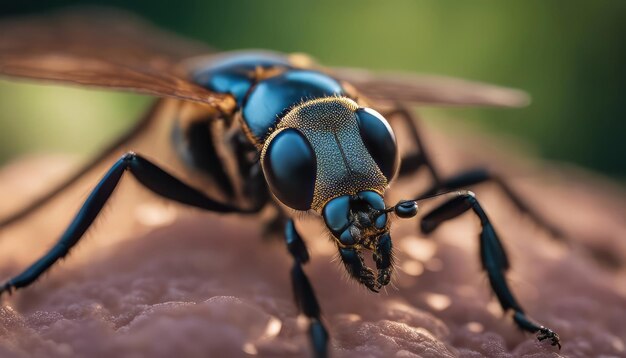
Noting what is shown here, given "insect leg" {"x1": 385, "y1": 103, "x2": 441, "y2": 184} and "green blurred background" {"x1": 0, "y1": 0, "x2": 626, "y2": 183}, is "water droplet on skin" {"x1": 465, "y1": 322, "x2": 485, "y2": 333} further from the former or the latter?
"green blurred background" {"x1": 0, "y1": 0, "x2": 626, "y2": 183}

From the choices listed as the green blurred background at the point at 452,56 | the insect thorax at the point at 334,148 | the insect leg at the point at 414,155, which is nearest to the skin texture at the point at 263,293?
the insect leg at the point at 414,155

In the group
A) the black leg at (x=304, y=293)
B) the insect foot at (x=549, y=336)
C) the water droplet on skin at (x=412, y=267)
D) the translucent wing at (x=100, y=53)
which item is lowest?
the water droplet on skin at (x=412, y=267)

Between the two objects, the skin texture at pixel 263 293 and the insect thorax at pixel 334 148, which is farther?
the insect thorax at pixel 334 148

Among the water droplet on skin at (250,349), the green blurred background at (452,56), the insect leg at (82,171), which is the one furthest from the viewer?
the green blurred background at (452,56)

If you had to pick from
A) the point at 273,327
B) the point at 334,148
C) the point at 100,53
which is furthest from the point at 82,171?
the point at 273,327

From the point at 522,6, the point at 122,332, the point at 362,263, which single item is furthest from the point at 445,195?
the point at 522,6

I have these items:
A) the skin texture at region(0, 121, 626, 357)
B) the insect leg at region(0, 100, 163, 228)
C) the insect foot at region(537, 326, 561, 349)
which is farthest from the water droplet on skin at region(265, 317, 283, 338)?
the insect leg at region(0, 100, 163, 228)

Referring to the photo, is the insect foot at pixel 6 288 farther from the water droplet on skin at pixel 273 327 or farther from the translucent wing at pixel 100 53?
the water droplet on skin at pixel 273 327
